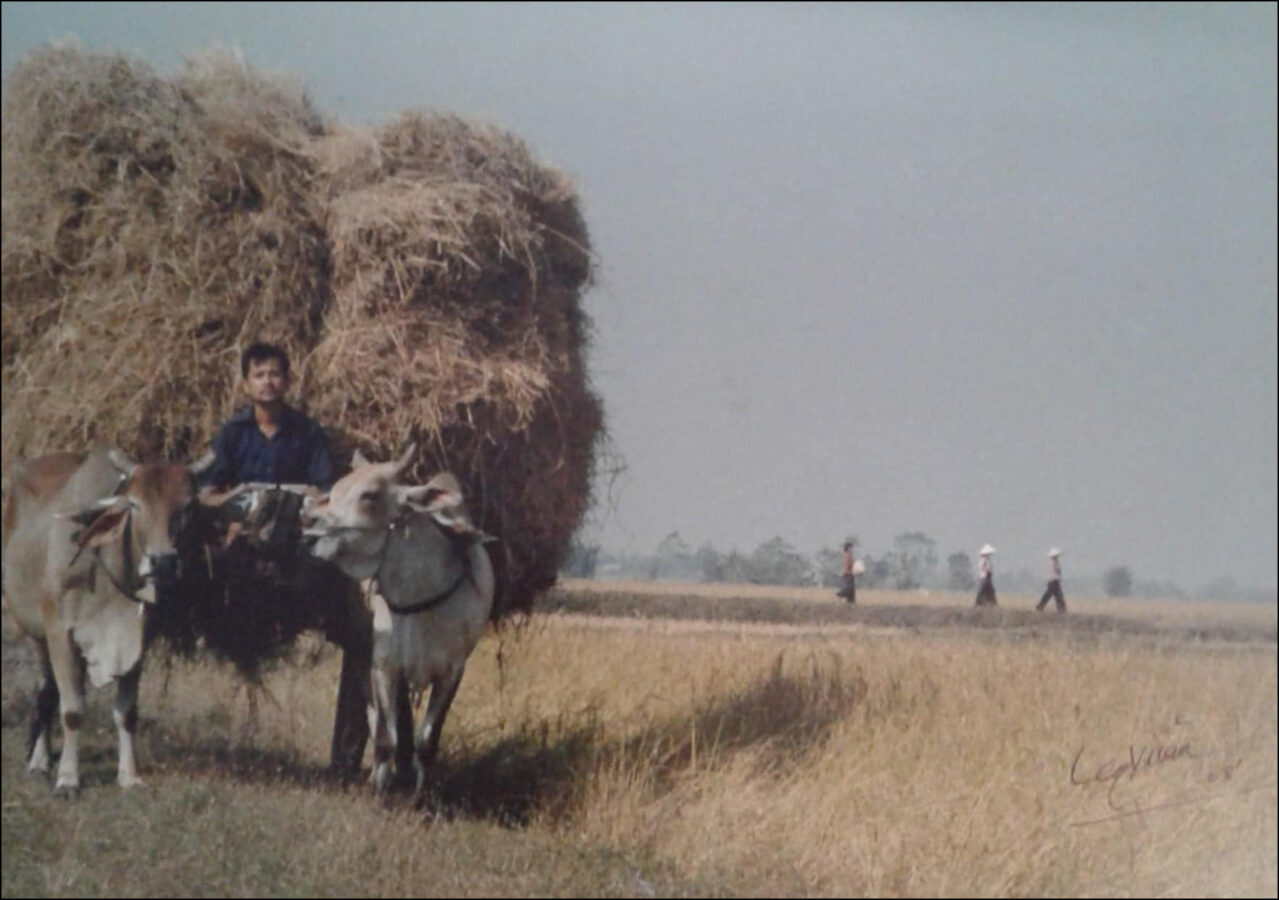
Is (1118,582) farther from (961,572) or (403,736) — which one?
(403,736)

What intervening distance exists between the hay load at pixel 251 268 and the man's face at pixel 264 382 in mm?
97

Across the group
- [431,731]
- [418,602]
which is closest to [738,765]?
[431,731]

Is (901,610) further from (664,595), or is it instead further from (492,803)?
(492,803)

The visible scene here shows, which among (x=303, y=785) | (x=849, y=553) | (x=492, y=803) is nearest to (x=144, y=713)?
(x=303, y=785)

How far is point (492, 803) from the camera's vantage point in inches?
236

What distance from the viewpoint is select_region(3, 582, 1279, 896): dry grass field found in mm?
4938

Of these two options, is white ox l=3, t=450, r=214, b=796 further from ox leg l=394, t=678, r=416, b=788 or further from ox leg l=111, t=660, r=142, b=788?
ox leg l=394, t=678, r=416, b=788

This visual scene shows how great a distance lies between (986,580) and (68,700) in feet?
13.6

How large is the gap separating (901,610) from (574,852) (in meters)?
2.14

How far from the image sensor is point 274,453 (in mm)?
5625

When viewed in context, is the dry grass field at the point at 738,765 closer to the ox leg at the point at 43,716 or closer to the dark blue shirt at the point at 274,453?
the ox leg at the point at 43,716

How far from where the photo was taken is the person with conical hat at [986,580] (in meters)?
5.93

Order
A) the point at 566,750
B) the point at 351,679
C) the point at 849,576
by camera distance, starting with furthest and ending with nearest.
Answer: the point at 566,750 < the point at 849,576 < the point at 351,679
